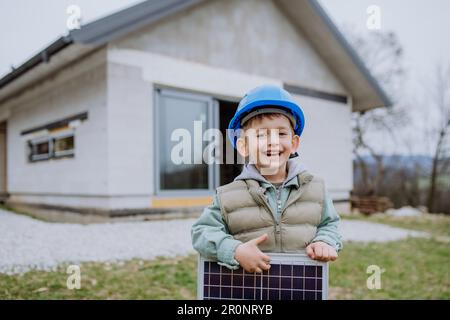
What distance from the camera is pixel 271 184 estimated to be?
4.55 feet

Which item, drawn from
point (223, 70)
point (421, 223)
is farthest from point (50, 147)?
point (421, 223)

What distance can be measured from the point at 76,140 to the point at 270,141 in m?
4.86

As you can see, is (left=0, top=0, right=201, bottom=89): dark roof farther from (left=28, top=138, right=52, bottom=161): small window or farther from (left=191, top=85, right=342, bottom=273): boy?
(left=191, top=85, right=342, bottom=273): boy

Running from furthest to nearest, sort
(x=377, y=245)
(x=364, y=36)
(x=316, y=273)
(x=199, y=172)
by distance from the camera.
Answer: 1. (x=364, y=36)
2. (x=199, y=172)
3. (x=377, y=245)
4. (x=316, y=273)

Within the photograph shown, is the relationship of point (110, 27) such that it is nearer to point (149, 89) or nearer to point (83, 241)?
point (149, 89)

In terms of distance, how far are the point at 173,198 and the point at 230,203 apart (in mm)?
4356

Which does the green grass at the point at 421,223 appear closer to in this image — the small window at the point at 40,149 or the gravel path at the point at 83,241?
the gravel path at the point at 83,241

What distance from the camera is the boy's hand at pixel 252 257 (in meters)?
1.20

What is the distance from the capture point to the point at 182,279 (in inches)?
117

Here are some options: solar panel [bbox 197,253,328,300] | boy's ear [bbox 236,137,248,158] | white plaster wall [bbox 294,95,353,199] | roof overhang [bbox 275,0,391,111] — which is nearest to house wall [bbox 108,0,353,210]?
white plaster wall [bbox 294,95,353,199]

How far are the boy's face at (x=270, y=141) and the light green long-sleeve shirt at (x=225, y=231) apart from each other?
0.07 metres
